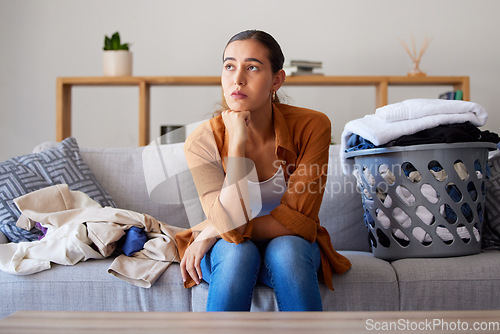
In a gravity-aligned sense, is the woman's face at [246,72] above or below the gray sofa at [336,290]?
above

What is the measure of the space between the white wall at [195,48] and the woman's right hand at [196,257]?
1.94 m

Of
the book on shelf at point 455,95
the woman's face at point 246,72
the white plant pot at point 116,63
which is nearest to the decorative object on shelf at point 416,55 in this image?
the book on shelf at point 455,95

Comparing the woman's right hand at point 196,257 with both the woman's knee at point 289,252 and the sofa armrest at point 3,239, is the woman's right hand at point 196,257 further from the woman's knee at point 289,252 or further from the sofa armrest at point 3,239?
the sofa armrest at point 3,239

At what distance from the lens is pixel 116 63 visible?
9.61 feet

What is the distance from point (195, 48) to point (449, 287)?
7.69ft

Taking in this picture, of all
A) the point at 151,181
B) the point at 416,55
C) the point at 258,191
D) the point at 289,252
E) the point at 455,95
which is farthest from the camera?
the point at 416,55

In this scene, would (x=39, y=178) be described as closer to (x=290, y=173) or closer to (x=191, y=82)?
(x=290, y=173)

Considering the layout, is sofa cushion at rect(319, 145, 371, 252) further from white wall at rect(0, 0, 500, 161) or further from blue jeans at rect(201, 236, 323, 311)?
white wall at rect(0, 0, 500, 161)

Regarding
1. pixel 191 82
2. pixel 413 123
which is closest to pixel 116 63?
pixel 191 82

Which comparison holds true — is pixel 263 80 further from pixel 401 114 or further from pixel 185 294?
pixel 185 294

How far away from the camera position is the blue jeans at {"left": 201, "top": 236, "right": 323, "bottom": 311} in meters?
1.15

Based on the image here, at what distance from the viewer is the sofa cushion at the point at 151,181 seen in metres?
1.91

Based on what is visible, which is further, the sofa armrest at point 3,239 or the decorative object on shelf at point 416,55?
the decorative object on shelf at point 416,55

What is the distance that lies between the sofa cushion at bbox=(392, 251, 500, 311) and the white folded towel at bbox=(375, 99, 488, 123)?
0.46 metres
